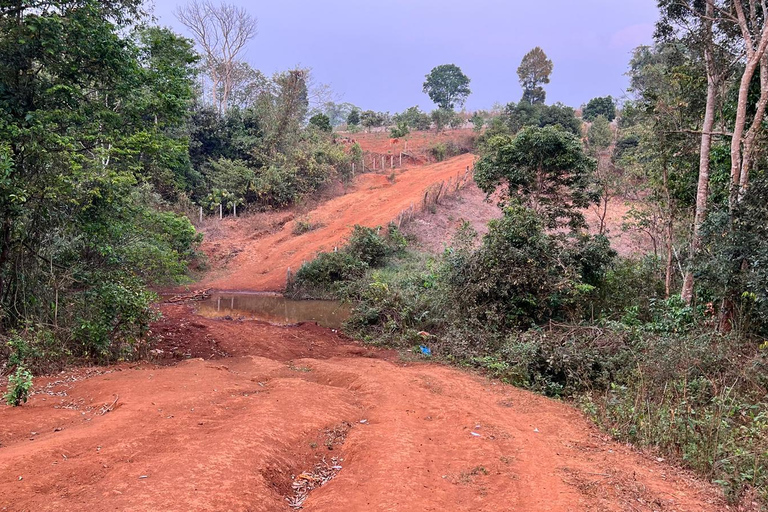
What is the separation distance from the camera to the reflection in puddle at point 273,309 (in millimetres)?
15844

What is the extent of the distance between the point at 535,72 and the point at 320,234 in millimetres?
38159

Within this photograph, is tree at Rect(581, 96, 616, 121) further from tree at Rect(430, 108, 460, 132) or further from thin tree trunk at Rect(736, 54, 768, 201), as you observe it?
thin tree trunk at Rect(736, 54, 768, 201)

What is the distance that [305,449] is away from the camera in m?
4.80

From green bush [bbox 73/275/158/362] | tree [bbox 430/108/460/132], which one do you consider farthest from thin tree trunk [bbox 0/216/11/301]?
tree [bbox 430/108/460/132]

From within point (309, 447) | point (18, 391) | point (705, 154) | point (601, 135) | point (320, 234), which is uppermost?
point (601, 135)

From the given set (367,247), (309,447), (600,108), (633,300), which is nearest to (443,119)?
(600,108)

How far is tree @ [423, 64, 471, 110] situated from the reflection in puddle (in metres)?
52.5

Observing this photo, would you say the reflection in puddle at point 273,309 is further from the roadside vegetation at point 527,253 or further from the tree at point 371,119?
the tree at point 371,119

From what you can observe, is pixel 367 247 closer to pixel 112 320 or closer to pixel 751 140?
pixel 112 320

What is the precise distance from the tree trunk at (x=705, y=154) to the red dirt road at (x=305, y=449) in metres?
4.66

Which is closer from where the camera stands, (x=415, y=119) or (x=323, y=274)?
(x=323, y=274)

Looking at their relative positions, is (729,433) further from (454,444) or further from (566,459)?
(454,444)

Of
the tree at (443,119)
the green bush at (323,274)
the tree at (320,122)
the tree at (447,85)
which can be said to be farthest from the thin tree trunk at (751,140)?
the tree at (447,85)

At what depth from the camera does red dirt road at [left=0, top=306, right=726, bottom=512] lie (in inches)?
140
